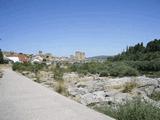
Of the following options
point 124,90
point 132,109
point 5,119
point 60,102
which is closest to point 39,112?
point 5,119

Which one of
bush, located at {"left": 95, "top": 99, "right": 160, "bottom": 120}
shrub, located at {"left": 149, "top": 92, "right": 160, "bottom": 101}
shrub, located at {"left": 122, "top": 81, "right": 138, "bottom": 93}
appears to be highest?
bush, located at {"left": 95, "top": 99, "right": 160, "bottom": 120}

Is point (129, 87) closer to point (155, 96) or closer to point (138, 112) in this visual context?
point (155, 96)

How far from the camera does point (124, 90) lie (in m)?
18.2

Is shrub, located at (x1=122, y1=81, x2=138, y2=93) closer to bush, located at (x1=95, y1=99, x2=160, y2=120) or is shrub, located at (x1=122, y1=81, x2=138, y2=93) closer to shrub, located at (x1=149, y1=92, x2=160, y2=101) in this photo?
shrub, located at (x1=149, y1=92, x2=160, y2=101)

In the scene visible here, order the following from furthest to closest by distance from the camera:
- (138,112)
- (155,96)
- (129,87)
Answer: (129,87) < (155,96) < (138,112)

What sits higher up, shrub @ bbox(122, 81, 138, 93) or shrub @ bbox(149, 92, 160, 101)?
shrub @ bbox(122, 81, 138, 93)

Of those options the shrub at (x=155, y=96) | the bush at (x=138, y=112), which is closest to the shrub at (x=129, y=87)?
the shrub at (x=155, y=96)

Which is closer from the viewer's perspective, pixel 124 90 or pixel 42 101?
pixel 42 101

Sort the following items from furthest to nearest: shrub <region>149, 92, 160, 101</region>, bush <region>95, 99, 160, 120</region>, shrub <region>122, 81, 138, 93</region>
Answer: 1. shrub <region>122, 81, 138, 93</region>
2. shrub <region>149, 92, 160, 101</region>
3. bush <region>95, 99, 160, 120</region>

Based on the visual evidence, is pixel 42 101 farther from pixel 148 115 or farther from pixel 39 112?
pixel 148 115

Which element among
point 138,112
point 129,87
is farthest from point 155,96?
point 138,112

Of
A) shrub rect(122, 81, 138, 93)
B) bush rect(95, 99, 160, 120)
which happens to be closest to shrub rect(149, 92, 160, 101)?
shrub rect(122, 81, 138, 93)

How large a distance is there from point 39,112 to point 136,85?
12.3 m

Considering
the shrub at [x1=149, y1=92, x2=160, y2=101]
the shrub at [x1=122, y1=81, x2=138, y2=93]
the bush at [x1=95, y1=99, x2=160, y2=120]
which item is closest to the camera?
the bush at [x1=95, y1=99, x2=160, y2=120]
